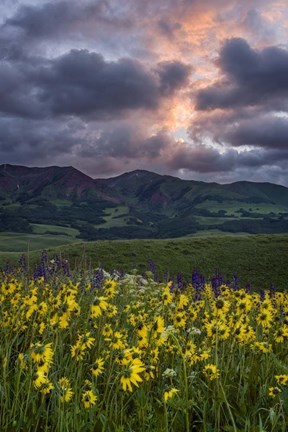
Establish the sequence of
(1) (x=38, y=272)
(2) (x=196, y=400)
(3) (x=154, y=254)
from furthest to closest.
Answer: (3) (x=154, y=254)
(1) (x=38, y=272)
(2) (x=196, y=400)

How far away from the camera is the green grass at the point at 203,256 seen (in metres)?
49.6

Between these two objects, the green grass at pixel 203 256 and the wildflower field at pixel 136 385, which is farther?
the green grass at pixel 203 256

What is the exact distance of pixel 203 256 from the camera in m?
56.5

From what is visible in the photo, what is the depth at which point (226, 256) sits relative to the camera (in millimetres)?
57031

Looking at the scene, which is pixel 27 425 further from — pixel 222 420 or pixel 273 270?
pixel 273 270

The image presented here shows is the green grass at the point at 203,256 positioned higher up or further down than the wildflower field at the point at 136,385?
further down

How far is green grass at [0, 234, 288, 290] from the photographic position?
49.6 meters

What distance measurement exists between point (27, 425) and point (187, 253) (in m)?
54.0

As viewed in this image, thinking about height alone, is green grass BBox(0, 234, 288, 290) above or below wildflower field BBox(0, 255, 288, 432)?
below

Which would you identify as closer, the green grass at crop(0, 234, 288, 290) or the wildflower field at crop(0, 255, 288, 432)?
the wildflower field at crop(0, 255, 288, 432)

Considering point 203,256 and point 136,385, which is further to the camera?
point 203,256

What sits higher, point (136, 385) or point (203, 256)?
point (136, 385)

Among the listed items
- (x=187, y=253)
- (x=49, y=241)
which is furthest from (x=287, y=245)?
(x=49, y=241)

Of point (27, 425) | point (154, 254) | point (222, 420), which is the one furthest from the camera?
point (154, 254)
